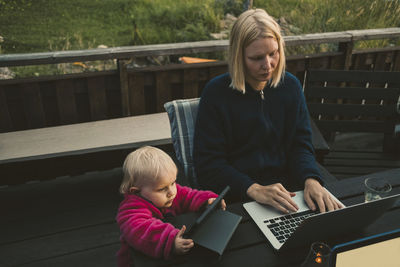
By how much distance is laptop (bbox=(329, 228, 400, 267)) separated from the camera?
0.86 m

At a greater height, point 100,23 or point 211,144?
point 211,144

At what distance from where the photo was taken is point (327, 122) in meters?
3.08

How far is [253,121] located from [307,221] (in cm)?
91

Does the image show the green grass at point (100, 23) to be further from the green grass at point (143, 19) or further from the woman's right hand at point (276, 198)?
the woman's right hand at point (276, 198)

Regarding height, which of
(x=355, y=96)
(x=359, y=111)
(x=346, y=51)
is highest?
(x=346, y=51)

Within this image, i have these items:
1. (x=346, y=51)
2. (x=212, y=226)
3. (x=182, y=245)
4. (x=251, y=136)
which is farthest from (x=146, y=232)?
(x=346, y=51)

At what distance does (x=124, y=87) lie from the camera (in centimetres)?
300

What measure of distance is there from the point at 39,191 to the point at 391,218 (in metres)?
2.71

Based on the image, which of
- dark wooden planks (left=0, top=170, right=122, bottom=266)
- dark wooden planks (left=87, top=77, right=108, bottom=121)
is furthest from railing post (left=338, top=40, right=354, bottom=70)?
dark wooden planks (left=0, top=170, right=122, bottom=266)

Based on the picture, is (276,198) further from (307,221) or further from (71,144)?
(71,144)

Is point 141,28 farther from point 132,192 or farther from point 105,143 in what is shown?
point 132,192

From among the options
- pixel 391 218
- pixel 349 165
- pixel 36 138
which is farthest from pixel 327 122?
pixel 36 138

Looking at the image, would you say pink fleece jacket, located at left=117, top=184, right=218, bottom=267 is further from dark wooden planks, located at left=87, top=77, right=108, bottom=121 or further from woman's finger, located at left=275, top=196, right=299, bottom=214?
dark wooden planks, located at left=87, top=77, right=108, bottom=121

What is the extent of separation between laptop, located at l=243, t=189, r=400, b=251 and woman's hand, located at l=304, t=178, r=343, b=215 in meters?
0.03
